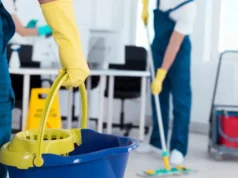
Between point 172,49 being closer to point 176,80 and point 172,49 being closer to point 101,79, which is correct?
point 176,80

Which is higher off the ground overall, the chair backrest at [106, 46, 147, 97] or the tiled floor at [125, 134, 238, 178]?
the chair backrest at [106, 46, 147, 97]

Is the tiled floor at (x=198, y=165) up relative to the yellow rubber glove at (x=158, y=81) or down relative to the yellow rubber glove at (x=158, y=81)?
down

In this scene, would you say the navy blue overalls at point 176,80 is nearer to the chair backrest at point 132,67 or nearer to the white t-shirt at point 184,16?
the white t-shirt at point 184,16

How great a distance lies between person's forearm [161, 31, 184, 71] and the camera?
9.87 feet

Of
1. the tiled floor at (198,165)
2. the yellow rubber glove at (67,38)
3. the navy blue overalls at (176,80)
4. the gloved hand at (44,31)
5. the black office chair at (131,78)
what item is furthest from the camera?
the black office chair at (131,78)

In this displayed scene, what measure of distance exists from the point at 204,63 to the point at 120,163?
345 centimetres

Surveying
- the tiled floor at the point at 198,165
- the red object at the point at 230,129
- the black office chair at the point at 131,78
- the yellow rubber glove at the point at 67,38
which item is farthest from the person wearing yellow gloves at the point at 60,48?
the black office chair at the point at 131,78

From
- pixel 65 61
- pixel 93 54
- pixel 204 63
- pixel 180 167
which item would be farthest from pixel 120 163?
pixel 204 63

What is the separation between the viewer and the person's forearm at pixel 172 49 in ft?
9.87

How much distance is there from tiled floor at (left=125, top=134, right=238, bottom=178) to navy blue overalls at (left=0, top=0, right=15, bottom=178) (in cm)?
154

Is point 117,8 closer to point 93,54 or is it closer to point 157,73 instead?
point 93,54

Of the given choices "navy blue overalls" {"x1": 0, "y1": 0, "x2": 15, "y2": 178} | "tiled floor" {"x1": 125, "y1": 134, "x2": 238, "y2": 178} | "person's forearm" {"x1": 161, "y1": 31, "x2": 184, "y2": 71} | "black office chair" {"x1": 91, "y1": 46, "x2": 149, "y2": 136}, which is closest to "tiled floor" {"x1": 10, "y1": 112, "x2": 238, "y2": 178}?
"tiled floor" {"x1": 125, "y1": 134, "x2": 238, "y2": 178}

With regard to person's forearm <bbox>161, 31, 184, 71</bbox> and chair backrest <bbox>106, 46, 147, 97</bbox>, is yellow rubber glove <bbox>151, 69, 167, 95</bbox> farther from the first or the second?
chair backrest <bbox>106, 46, 147, 97</bbox>

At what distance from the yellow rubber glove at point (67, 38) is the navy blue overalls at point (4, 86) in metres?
0.14
